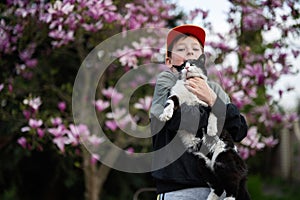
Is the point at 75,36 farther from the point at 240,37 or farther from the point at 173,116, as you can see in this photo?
the point at 173,116

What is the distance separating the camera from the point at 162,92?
1.95 meters

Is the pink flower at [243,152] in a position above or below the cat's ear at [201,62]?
below

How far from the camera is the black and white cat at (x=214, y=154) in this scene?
1824mm

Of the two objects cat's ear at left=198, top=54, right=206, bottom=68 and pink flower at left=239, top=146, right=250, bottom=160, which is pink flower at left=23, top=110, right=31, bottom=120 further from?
cat's ear at left=198, top=54, right=206, bottom=68

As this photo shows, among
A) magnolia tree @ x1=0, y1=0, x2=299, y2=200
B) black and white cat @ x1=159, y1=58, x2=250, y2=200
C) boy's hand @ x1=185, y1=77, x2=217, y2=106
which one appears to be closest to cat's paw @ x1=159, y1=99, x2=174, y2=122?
black and white cat @ x1=159, y1=58, x2=250, y2=200

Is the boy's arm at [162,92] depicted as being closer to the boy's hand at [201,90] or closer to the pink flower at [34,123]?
the boy's hand at [201,90]

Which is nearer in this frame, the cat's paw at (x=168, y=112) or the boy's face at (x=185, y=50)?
the cat's paw at (x=168, y=112)

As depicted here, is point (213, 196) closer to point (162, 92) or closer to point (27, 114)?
point (162, 92)

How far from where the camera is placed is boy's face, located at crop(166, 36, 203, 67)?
203 cm

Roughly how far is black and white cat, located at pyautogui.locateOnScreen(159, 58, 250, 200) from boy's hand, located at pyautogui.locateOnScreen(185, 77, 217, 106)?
2cm

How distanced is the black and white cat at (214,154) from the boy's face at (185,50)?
121mm

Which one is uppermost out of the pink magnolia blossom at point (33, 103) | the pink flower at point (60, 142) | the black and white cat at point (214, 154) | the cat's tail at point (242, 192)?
the pink magnolia blossom at point (33, 103)

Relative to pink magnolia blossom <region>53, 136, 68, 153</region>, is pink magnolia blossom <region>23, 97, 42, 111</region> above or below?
above

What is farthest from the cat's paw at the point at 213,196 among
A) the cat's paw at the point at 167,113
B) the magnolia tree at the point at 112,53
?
the magnolia tree at the point at 112,53
